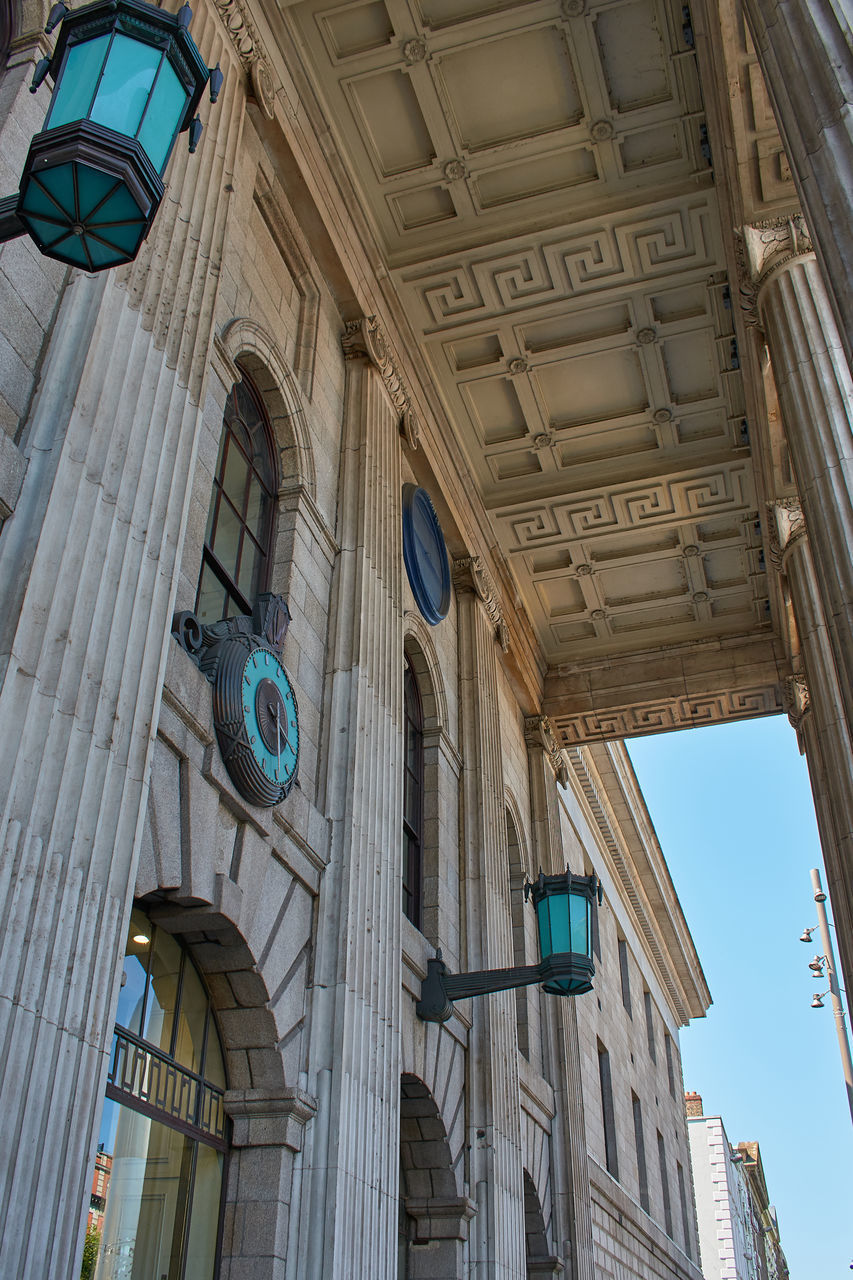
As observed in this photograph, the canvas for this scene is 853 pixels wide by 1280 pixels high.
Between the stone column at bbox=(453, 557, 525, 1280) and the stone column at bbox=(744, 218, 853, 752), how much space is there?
450cm

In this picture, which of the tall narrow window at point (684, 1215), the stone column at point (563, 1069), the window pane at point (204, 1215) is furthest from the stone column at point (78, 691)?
the tall narrow window at point (684, 1215)

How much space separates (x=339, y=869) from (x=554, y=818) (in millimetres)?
8842

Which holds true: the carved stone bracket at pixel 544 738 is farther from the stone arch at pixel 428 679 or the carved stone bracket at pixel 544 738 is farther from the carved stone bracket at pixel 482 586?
the stone arch at pixel 428 679

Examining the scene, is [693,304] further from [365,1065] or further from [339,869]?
[365,1065]

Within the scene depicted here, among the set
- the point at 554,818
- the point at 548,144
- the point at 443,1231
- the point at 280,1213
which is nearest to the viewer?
the point at 280,1213

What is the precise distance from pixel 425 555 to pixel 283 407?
3.37 meters

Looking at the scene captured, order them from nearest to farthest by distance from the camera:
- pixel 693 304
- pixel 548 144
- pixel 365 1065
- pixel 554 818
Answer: pixel 365 1065
pixel 548 144
pixel 693 304
pixel 554 818

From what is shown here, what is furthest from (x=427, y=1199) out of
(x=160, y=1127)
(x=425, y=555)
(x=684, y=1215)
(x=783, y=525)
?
(x=684, y=1215)

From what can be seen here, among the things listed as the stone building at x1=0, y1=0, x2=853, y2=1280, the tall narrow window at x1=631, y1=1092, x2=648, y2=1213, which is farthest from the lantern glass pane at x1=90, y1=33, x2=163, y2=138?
the tall narrow window at x1=631, y1=1092, x2=648, y2=1213

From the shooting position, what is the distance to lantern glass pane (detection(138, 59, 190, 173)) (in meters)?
3.16

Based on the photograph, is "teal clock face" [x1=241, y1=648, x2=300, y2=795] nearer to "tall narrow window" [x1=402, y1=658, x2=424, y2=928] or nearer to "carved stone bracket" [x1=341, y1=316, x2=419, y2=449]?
"tall narrow window" [x1=402, y1=658, x2=424, y2=928]

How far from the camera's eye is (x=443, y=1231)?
9555mm

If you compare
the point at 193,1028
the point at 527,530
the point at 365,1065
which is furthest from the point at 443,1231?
the point at 527,530

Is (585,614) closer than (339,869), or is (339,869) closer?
(339,869)
